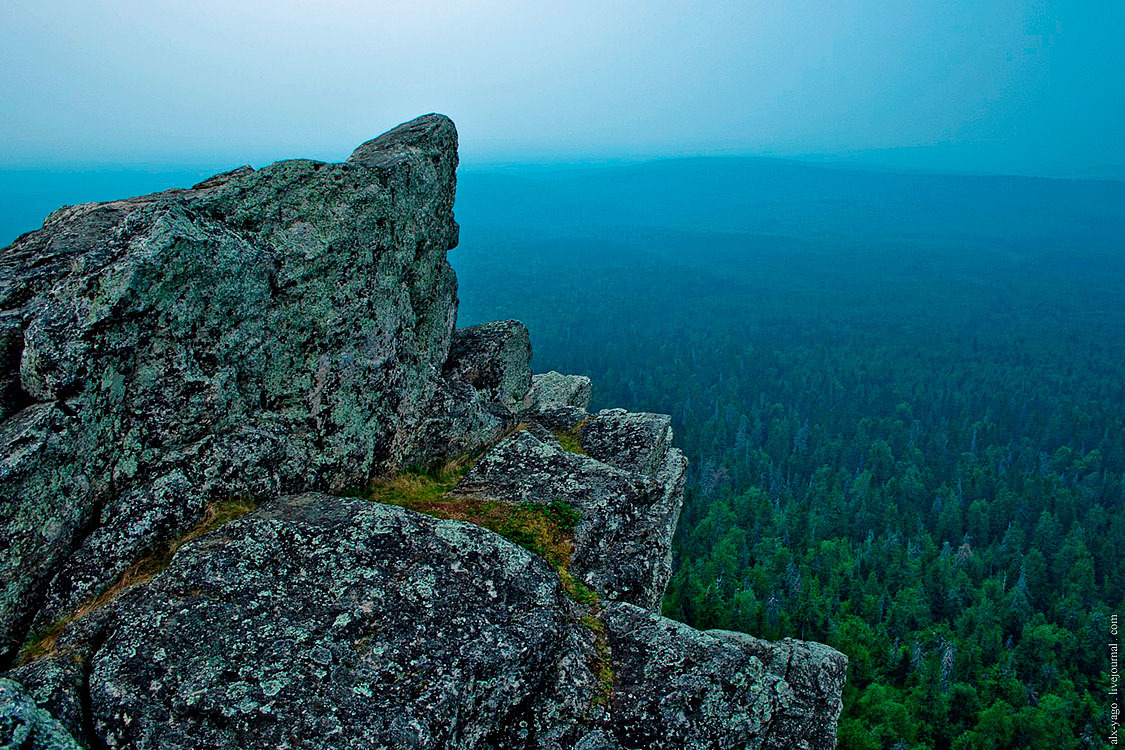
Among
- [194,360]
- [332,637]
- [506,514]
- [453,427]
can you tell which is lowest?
[506,514]

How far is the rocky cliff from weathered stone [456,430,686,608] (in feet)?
0.28

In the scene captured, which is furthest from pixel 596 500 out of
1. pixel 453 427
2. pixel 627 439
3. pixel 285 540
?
pixel 285 540

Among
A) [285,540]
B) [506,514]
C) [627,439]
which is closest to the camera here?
[285,540]

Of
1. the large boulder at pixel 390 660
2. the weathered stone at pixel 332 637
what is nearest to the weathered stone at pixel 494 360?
the large boulder at pixel 390 660

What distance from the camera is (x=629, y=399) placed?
165 metres

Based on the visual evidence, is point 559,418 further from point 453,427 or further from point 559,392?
point 559,392

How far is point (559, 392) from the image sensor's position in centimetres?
3209

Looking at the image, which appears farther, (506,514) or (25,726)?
(506,514)

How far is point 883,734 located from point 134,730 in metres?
53.8

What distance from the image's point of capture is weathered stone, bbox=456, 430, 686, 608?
15633 mm

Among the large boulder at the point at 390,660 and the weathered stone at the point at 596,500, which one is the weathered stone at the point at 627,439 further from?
the large boulder at the point at 390,660

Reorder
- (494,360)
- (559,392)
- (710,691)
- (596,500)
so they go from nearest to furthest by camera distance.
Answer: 1. (710,691)
2. (596,500)
3. (494,360)
4. (559,392)

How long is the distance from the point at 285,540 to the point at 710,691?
843 centimetres

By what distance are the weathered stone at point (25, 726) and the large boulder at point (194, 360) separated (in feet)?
9.99
